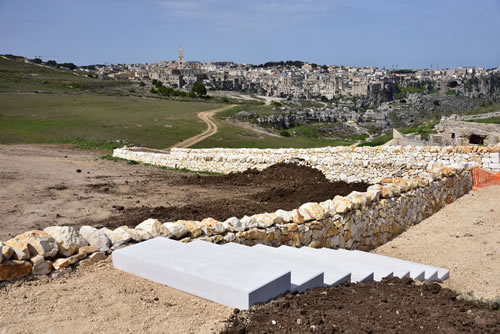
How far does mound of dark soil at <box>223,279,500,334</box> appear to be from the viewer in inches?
172

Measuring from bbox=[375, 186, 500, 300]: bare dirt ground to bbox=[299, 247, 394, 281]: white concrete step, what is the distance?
1365 mm

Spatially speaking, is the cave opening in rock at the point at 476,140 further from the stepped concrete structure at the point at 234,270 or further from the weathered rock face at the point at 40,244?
the weathered rock face at the point at 40,244

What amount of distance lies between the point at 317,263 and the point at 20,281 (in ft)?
12.3

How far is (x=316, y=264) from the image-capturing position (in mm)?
6297

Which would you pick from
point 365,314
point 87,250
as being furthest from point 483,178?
point 87,250

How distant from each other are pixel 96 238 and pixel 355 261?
12.6 feet

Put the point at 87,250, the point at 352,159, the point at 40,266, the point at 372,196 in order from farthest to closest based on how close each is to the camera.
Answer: the point at 352,159
the point at 372,196
the point at 87,250
the point at 40,266

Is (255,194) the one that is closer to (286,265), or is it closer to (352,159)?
(352,159)

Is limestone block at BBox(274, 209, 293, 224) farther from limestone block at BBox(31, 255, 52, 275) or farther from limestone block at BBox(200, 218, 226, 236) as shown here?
limestone block at BBox(31, 255, 52, 275)

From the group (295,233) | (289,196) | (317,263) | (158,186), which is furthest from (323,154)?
(317,263)

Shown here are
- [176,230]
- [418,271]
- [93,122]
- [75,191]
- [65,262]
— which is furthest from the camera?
[93,122]

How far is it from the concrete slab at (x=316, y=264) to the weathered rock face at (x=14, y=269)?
2961mm

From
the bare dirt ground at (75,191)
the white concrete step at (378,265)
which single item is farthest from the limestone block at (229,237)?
the bare dirt ground at (75,191)

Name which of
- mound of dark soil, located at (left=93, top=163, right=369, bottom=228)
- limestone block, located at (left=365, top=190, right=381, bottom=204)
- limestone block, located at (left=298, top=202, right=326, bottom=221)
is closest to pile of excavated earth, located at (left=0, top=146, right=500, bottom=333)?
limestone block, located at (left=365, top=190, right=381, bottom=204)
